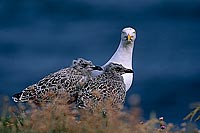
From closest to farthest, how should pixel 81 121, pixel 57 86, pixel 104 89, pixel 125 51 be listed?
pixel 81 121
pixel 104 89
pixel 57 86
pixel 125 51

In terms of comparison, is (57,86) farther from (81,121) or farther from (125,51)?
(125,51)

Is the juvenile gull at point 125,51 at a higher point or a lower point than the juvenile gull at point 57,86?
higher

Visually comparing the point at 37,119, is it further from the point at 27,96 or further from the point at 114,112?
the point at 27,96

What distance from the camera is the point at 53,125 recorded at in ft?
19.0

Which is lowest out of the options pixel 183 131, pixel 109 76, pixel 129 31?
pixel 183 131

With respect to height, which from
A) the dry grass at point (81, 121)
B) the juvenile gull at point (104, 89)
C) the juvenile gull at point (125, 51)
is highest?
the juvenile gull at point (125, 51)

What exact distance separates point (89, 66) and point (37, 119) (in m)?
3.34

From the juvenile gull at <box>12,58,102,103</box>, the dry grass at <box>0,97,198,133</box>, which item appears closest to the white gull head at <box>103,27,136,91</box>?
the juvenile gull at <box>12,58,102,103</box>

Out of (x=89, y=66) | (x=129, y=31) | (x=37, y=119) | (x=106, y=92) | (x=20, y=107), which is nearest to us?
(x=37, y=119)

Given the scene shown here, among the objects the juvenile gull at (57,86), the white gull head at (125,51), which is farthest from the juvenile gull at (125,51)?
the juvenile gull at (57,86)

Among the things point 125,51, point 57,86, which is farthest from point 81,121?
point 125,51

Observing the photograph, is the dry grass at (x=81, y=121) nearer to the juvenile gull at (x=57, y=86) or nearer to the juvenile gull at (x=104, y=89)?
the juvenile gull at (x=104, y=89)

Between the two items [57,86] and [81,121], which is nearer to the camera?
[81,121]

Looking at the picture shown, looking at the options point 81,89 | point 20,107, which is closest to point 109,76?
point 81,89
